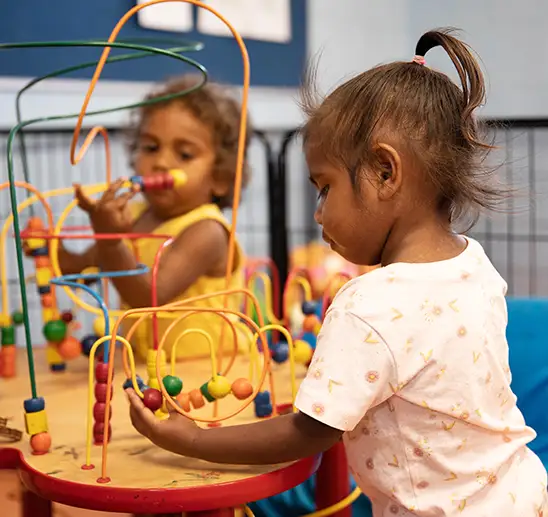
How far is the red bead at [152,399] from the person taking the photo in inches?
29.6

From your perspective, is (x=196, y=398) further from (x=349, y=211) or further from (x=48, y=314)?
(x=48, y=314)

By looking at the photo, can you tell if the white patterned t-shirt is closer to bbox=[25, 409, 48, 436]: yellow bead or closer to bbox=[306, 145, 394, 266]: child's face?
bbox=[306, 145, 394, 266]: child's face

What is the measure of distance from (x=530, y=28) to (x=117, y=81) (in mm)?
1662

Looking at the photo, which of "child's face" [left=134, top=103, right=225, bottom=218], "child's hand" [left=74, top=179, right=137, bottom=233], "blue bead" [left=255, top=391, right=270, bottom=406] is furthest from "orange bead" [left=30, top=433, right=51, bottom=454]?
"child's face" [left=134, top=103, right=225, bottom=218]

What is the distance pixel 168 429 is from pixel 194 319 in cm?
55

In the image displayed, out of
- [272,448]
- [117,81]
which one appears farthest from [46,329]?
[117,81]

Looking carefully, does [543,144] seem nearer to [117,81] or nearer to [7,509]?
[117,81]

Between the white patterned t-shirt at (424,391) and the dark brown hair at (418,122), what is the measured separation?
8cm

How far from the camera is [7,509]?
89cm

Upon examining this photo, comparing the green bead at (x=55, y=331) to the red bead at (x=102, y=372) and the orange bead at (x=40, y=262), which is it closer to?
the orange bead at (x=40, y=262)

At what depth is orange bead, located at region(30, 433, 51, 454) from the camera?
0.79 meters

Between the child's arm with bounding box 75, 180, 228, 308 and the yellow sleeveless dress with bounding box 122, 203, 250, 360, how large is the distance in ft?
0.10

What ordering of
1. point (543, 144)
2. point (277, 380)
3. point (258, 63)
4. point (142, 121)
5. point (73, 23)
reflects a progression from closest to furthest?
point (277, 380) < point (142, 121) < point (73, 23) < point (258, 63) < point (543, 144)

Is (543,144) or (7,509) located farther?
(543,144)
